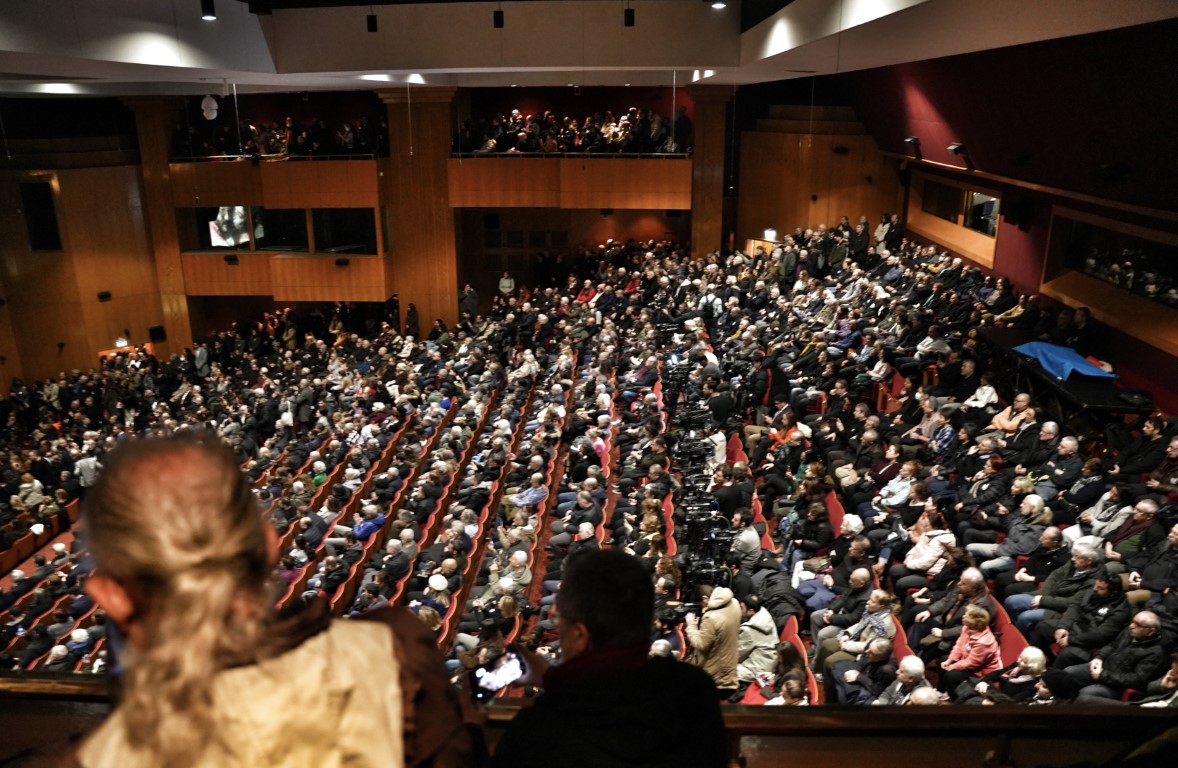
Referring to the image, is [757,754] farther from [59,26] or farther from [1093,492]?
[59,26]

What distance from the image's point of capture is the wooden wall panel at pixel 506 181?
594 inches

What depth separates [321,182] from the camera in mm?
14961

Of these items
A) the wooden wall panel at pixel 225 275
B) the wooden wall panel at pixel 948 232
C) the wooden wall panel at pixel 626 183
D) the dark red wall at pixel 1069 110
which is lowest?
the wooden wall panel at pixel 225 275

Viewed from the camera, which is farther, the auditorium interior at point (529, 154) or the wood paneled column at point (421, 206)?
the wood paneled column at point (421, 206)

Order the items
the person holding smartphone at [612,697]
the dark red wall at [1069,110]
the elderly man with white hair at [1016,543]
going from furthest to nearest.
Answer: the dark red wall at [1069,110] < the elderly man with white hair at [1016,543] < the person holding smartphone at [612,697]

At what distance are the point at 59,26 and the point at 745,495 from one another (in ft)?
23.7

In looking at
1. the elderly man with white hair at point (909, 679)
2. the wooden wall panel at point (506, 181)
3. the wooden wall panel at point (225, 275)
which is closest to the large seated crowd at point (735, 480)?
the elderly man with white hair at point (909, 679)

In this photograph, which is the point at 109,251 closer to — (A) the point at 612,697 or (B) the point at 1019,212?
(B) the point at 1019,212

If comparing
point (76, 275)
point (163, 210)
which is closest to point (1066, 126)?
point (163, 210)

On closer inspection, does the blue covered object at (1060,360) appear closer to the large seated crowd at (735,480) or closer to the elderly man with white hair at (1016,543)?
the large seated crowd at (735,480)

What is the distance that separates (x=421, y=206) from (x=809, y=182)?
6910 millimetres

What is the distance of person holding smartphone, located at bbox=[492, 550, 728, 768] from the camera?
3.62ft

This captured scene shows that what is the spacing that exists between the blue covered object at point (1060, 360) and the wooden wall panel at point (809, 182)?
7575mm

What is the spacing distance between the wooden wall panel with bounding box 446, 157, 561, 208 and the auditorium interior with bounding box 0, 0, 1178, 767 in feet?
0.13
